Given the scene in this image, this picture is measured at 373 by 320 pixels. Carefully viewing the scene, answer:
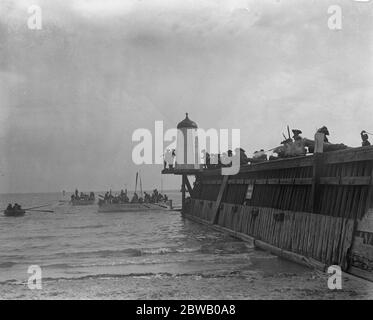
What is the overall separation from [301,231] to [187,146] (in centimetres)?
2491

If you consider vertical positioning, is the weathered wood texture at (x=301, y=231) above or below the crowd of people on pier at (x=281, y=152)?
below

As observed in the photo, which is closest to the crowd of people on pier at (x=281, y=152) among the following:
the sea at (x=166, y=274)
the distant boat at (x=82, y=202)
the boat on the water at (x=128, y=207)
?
the sea at (x=166, y=274)

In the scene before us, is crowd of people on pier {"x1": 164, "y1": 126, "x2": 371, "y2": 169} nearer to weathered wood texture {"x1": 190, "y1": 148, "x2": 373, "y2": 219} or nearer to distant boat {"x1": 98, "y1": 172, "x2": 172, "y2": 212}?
weathered wood texture {"x1": 190, "y1": 148, "x2": 373, "y2": 219}

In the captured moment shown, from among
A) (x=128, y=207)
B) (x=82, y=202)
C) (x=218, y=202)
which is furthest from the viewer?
(x=82, y=202)

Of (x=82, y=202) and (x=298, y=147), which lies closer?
(x=298, y=147)

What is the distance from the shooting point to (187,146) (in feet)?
130

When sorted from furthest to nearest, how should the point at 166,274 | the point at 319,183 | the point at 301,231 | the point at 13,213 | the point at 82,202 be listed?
the point at 82,202
the point at 13,213
the point at 301,231
the point at 319,183
the point at 166,274

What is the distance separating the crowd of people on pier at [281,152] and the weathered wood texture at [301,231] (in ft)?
8.05

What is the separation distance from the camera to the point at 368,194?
11711mm

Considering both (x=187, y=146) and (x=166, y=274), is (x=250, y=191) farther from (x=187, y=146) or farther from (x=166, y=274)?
(x=187, y=146)

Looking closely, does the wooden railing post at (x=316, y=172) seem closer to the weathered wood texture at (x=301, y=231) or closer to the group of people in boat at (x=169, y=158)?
the weathered wood texture at (x=301, y=231)

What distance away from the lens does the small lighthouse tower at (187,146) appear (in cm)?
3919

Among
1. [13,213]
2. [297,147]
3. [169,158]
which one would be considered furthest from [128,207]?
[297,147]
